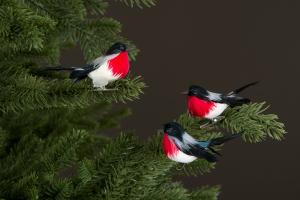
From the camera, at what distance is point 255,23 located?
2982 millimetres

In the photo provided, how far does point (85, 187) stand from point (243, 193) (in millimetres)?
2280

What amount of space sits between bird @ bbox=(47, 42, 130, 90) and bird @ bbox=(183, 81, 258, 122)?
0.38ft

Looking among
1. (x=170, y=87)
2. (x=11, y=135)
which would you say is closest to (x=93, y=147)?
(x=11, y=135)

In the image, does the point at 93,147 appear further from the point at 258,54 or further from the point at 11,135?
the point at 258,54

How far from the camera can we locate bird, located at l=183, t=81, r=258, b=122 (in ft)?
2.94

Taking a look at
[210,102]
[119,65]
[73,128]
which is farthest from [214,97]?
[73,128]

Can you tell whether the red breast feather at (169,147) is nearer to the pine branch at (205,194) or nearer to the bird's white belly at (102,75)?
the bird's white belly at (102,75)

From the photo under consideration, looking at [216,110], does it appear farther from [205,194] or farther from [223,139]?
[205,194]

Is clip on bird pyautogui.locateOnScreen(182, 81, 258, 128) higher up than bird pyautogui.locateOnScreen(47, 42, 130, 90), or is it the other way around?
bird pyautogui.locateOnScreen(47, 42, 130, 90)

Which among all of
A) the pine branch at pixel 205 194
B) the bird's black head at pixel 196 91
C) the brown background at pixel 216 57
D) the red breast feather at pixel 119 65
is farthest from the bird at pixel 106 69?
the brown background at pixel 216 57

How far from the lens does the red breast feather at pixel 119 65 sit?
0.90 m

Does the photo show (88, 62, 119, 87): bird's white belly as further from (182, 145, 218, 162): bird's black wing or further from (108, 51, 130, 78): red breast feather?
(182, 145, 218, 162): bird's black wing

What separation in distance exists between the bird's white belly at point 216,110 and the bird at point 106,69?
15 centimetres

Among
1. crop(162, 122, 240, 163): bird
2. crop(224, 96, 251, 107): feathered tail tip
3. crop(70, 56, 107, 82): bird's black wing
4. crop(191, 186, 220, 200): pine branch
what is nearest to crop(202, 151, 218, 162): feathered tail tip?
crop(162, 122, 240, 163): bird
